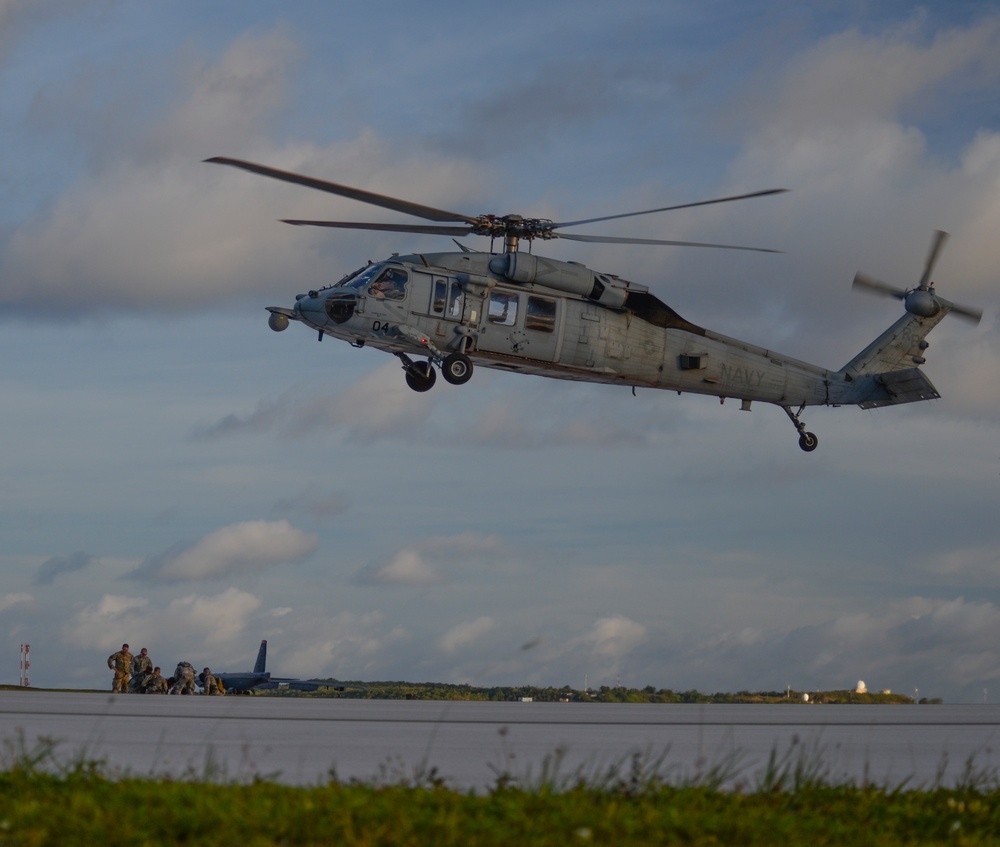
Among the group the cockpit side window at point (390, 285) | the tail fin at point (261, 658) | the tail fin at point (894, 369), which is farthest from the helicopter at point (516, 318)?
the tail fin at point (261, 658)

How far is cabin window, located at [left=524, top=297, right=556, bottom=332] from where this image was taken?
33469mm

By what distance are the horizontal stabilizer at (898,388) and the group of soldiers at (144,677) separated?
21804 mm

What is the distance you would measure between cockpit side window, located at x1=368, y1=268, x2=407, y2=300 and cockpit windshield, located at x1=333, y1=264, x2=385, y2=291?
20cm

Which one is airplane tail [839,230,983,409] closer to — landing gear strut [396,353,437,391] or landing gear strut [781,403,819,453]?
landing gear strut [781,403,819,453]

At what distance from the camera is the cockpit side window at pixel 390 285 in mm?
32062

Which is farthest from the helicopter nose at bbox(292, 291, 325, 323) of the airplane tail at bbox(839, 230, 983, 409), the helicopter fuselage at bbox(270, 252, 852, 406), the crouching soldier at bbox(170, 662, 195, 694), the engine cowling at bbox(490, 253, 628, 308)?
the airplane tail at bbox(839, 230, 983, 409)

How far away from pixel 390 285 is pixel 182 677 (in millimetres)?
11658

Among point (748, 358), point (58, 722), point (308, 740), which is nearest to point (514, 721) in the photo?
point (308, 740)

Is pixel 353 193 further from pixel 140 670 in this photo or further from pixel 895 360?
pixel 895 360

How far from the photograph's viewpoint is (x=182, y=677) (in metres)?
33.9

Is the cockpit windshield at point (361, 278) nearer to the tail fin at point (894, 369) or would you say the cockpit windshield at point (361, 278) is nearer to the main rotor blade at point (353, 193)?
the main rotor blade at point (353, 193)

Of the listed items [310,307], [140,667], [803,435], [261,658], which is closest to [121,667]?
[140,667]

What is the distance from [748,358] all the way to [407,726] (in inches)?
881

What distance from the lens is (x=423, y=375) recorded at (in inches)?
1319
